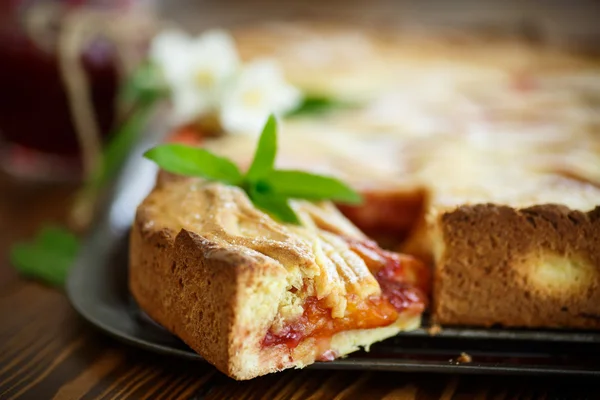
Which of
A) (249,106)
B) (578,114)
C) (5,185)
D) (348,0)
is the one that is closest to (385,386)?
(249,106)

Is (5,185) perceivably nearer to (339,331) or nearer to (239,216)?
(239,216)

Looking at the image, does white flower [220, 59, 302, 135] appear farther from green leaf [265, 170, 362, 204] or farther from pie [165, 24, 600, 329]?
green leaf [265, 170, 362, 204]

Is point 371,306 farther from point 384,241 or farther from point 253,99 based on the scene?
point 253,99

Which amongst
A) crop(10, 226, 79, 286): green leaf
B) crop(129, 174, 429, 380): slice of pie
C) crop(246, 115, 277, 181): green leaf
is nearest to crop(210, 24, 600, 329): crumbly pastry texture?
crop(129, 174, 429, 380): slice of pie

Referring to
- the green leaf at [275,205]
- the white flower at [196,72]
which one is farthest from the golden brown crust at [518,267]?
the white flower at [196,72]

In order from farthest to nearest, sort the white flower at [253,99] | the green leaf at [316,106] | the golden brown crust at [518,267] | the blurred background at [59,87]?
the blurred background at [59,87] → the green leaf at [316,106] → the white flower at [253,99] → the golden brown crust at [518,267]

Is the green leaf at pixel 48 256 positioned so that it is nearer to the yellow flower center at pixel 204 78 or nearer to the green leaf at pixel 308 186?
the yellow flower center at pixel 204 78
